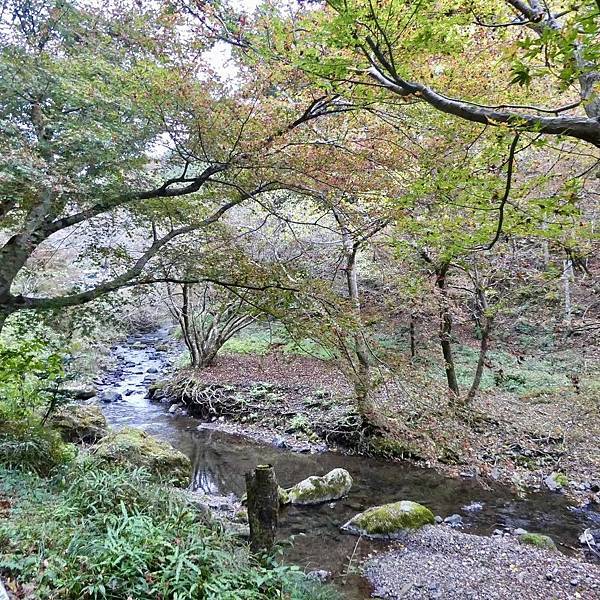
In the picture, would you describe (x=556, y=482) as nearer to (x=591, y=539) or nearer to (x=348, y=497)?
(x=591, y=539)

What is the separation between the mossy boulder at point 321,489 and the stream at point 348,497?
15 cm

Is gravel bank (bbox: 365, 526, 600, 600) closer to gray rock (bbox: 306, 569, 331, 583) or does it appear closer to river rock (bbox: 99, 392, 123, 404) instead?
gray rock (bbox: 306, 569, 331, 583)

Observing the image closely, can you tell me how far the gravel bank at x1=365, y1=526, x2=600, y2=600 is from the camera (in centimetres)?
447

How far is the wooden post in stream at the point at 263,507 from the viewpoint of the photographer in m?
3.81

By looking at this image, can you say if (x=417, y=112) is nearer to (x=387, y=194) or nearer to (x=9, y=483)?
(x=387, y=194)

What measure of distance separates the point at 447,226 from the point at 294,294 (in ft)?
6.50

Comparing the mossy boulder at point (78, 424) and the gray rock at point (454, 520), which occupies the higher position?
the mossy boulder at point (78, 424)

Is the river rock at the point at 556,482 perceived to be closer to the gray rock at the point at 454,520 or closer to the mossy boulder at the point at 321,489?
the gray rock at the point at 454,520

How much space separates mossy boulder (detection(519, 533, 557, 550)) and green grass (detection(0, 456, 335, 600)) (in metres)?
2.80

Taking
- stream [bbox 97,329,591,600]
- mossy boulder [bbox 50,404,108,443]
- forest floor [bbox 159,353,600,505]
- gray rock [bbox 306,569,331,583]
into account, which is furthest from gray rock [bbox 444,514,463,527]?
mossy boulder [bbox 50,404,108,443]

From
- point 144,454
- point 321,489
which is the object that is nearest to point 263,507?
point 321,489

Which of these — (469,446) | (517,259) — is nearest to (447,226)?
(469,446)

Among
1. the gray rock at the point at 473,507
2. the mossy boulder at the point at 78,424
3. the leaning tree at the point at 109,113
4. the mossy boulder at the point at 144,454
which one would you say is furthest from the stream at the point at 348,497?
the leaning tree at the point at 109,113

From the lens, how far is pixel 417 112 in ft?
15.5
